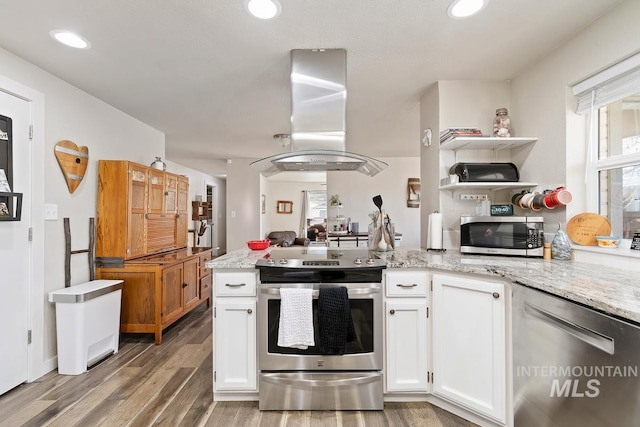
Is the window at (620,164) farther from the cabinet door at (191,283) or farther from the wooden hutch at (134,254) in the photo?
the cabinet door at (191,283)

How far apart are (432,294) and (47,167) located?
3.01 meters

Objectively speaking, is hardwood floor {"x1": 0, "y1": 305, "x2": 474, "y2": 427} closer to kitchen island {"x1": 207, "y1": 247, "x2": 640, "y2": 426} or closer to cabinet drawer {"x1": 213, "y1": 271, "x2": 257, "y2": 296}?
kitchen island {"x1": 207, "y1": 247, "x2": 640, "y2": 426}

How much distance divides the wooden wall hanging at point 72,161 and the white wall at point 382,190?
4058mm

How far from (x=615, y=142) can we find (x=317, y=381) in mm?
2277

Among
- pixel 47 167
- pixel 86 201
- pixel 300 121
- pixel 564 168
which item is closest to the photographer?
pixel 564 168

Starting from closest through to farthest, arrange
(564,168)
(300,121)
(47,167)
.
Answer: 1. (564,168)
2. (300,121)
3. (47,167)

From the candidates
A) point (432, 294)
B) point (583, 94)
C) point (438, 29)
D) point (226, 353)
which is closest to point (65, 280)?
point (226, 353)

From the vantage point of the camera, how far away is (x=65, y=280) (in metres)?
2.46

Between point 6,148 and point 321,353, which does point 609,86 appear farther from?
point 6,148

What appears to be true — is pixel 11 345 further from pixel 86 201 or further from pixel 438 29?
pixel 438 29

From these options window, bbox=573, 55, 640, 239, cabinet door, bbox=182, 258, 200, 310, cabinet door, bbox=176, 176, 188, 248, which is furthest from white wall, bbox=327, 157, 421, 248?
window, bbox=573, 55, 640, 239

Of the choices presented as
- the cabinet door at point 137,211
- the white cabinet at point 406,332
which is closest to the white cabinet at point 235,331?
the white cabinet at point 406,332

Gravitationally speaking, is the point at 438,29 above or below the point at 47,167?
above

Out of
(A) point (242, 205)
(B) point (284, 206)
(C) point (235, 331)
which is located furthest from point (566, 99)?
(B) point (284, 206)
